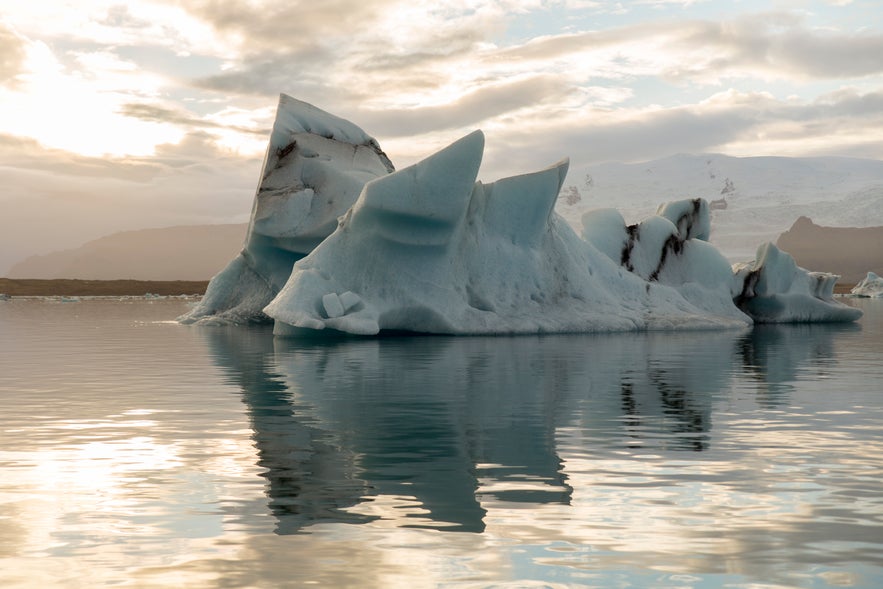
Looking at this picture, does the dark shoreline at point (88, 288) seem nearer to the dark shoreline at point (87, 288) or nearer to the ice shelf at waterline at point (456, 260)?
the dark shoreline at point (87, 288)

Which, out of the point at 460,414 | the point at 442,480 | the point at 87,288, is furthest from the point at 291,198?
the point at 87,288

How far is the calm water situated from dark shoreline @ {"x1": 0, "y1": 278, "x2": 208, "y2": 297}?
75.1m

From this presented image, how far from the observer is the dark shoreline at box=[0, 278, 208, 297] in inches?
3290

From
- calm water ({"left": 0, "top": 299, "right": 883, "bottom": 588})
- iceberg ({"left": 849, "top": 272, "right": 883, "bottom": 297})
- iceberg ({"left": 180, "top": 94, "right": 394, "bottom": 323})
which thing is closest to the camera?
calm water ({"left": 0, "top": 299, "right": 883, "bottom": 588})

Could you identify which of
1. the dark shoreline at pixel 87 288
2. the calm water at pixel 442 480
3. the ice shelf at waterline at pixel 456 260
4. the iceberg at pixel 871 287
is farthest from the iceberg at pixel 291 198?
the dark shoreline at pixel 87 288

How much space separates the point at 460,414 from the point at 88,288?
8985 centimetres

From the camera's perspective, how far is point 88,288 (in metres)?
92.8

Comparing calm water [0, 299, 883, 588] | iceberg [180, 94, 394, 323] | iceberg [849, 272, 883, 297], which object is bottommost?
calm water [0, 299, 883, 588]

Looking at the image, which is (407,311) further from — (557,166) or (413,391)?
(413,391)

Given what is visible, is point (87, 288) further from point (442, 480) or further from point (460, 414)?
point (442, 480)

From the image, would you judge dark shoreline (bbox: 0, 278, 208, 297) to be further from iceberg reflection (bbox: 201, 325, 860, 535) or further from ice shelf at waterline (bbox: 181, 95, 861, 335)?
iceberg reflection (bbox: 201, 325, 860, 535)

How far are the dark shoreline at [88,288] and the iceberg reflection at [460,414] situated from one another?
70.2 meters

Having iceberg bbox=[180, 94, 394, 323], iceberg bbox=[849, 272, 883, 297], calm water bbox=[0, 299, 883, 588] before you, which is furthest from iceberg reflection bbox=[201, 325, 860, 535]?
iceberg bbox=[849, 272, 883, 297]

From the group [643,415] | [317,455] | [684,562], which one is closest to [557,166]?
[643,415]
